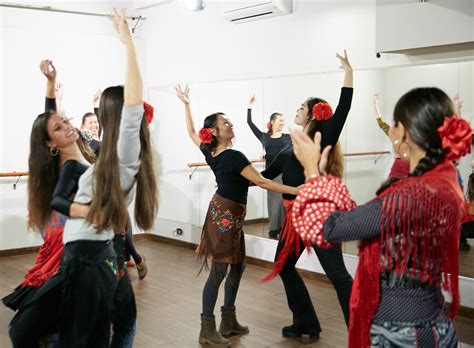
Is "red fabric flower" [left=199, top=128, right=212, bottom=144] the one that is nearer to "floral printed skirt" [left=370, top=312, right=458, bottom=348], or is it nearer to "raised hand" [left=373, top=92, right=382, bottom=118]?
"raised hand" [left=373, top=92, right=382, bottom=118]

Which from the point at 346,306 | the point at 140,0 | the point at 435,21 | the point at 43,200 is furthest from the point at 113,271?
the point at 140,0

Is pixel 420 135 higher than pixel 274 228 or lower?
higher

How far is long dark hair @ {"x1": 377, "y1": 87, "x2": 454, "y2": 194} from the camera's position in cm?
169

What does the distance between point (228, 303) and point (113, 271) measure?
65.4 inches

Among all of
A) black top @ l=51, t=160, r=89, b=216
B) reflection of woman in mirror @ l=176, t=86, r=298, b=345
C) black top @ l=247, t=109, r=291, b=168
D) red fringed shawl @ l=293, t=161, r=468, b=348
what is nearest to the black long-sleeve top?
black top @ l=51, t=160, r=89, b=216

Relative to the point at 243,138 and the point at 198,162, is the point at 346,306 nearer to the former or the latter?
the point at 243,138

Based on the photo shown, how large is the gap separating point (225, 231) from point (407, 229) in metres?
2.07

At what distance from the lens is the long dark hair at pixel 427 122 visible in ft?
5.54

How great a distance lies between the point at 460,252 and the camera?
13.4 feet

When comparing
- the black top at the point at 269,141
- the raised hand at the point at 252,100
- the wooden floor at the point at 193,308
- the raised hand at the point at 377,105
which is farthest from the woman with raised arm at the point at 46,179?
the raised hand at the point at 252,100

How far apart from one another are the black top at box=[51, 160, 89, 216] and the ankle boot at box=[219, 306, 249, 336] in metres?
1.81

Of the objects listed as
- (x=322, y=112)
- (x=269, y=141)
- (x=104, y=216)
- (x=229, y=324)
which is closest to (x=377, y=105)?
(x=322, y=112)

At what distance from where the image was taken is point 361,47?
491 cm

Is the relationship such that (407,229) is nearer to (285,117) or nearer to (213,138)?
(213,138)
